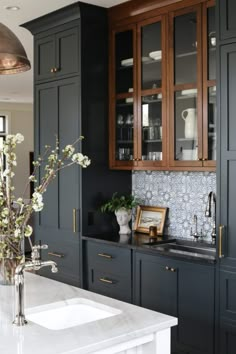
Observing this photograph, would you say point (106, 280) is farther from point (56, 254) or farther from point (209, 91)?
point (209, 91)

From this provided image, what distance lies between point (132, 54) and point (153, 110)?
550mm

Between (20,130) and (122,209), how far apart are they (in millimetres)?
8286

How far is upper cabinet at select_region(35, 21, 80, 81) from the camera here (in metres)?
4.51

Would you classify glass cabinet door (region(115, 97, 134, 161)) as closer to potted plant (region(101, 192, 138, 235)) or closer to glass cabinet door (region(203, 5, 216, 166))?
potted plant (region(101, 192, 138, 235))

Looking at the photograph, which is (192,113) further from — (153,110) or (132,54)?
(132,54)

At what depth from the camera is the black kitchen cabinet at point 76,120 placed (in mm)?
4473

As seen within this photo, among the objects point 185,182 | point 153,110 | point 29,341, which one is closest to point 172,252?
point 185,182

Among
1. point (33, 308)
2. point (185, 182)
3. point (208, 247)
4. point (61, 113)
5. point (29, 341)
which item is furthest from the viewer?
point (61, 113)

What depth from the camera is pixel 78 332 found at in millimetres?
2016

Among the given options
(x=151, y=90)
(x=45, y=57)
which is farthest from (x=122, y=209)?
(x=45, y=57)

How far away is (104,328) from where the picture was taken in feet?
6.77

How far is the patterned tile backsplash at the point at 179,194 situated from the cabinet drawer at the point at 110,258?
0.53m

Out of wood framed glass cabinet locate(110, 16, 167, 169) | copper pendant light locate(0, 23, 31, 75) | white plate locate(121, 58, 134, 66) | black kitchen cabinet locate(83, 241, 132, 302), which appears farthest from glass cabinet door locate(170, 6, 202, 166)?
copper pendant light locate(0, 23, 31, 75)

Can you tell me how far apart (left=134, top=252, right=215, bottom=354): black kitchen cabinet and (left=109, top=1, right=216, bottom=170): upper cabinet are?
2.38 feet
